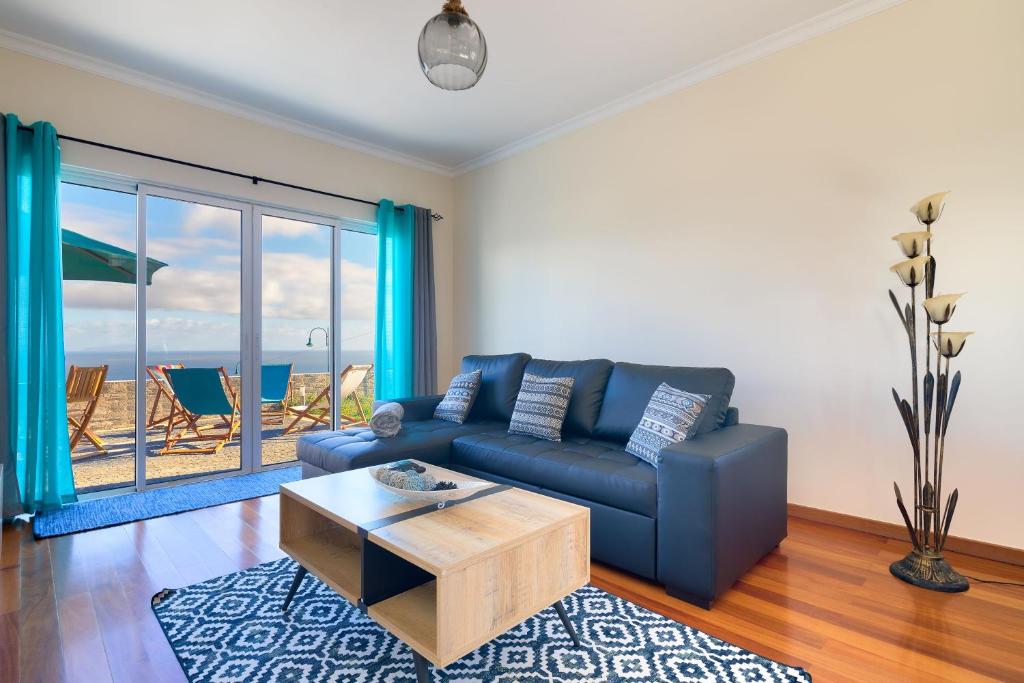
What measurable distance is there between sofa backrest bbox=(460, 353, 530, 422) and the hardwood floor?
148 centimetres

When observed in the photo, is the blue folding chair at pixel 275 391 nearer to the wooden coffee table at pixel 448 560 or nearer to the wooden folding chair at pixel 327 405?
the wooden folding chair at pixel 327 405

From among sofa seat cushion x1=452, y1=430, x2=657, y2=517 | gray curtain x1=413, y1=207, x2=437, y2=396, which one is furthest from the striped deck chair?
sofa seat cushion x1=452, y1=430, x2=657, y2=517

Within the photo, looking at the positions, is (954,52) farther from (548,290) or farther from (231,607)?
(231,607)

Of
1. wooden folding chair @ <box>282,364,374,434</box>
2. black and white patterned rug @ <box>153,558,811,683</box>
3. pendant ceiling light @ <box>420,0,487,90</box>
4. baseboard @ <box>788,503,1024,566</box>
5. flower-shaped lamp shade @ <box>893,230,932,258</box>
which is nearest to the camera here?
black and white patterned rug @ <box>153,558,811,683</box>

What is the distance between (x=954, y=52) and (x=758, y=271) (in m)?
1.38

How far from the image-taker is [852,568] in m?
2.38

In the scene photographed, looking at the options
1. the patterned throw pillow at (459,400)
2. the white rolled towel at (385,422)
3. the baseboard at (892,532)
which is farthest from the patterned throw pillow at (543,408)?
the baseboard at (892,532)

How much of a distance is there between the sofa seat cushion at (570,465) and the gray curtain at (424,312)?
6.16ft

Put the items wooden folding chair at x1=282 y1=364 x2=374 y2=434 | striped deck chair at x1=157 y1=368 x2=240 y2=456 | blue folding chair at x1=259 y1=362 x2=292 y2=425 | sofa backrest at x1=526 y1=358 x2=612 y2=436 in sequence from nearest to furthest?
sofa backrest at x1=526 y1=358 x2=612 y2=436 < striped deck chair at x1=157 y1=368 x2=240 y2=456 < blue folding chair at x1=259 y1=362 x2=292 y2=425 < wooden folding chair at x1=282 y1=364 x2=374 y2=434

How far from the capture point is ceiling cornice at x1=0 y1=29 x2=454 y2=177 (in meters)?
3.13

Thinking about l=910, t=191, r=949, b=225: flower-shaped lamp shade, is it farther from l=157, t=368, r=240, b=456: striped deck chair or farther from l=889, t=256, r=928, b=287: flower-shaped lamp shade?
l=157, t=368, r=240, b=456: striped deck chair

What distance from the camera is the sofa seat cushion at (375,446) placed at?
2.84 m

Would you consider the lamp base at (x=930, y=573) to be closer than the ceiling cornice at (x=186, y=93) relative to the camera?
Yes

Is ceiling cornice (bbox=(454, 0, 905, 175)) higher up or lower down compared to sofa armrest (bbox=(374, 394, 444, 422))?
higher up
